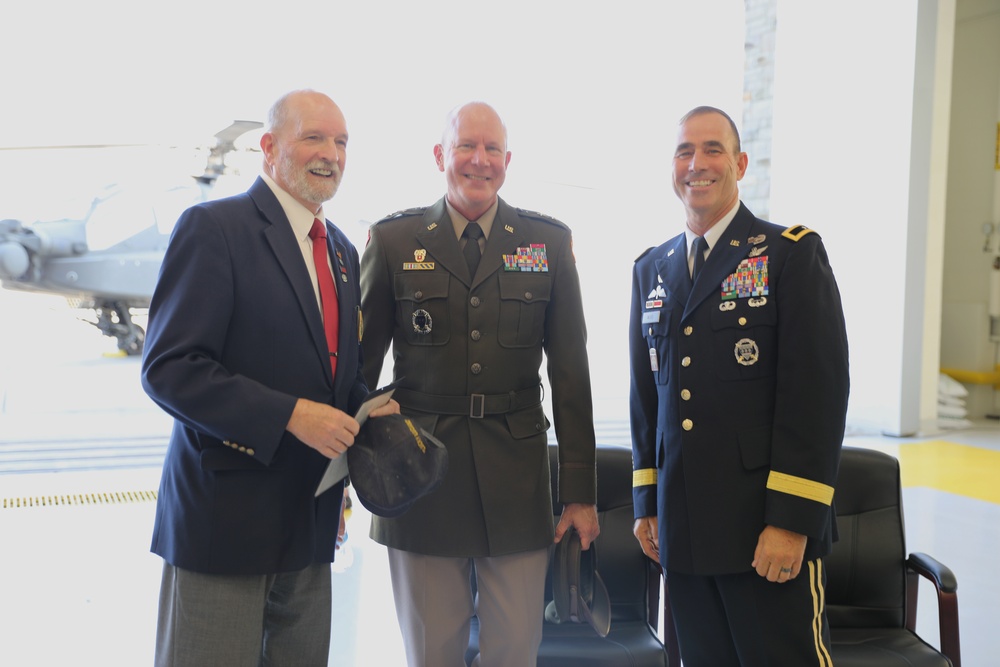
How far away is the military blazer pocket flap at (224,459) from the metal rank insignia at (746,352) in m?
0.95

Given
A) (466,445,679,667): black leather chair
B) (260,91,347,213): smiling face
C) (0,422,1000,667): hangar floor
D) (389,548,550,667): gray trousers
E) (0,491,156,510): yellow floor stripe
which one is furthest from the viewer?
(0,491,156,510): yellow floor stripe

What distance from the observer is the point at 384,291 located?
1.78 m

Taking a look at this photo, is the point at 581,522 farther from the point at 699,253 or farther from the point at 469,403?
the point at 699,253

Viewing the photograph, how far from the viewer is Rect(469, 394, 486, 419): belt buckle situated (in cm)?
166

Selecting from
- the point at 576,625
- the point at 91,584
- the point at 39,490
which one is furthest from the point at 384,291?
the point at 39,490

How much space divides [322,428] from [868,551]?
4.86ft

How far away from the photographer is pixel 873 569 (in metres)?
2.01

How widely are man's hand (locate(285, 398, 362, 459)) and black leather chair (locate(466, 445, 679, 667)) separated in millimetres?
734

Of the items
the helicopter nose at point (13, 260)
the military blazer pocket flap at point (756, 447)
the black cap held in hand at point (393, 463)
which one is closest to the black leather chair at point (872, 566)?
the military blazer pocket flap at point (756, 447)

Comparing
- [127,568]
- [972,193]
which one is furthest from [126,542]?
[972,193]

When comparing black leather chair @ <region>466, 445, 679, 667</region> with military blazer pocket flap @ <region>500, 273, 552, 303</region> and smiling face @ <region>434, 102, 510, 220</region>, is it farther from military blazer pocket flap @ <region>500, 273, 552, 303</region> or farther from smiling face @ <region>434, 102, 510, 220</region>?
smiling face @ <region>434, 102, 510, 220</region>

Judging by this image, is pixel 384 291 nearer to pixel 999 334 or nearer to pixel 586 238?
pixel 586 238

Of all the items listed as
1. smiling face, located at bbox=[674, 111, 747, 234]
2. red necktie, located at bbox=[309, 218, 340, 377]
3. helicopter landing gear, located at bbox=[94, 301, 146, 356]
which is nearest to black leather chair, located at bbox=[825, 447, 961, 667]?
smiling face, located at bbox=[674, 111, 747, 234]

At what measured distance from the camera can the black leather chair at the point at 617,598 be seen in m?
1.84
